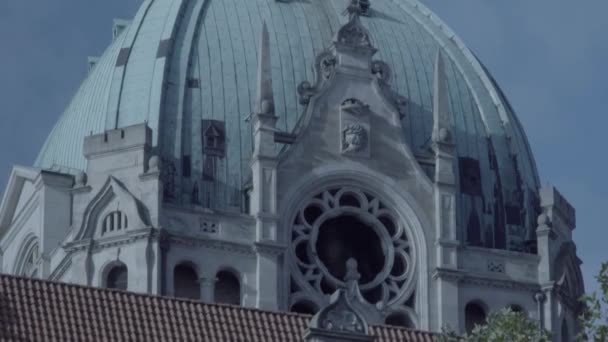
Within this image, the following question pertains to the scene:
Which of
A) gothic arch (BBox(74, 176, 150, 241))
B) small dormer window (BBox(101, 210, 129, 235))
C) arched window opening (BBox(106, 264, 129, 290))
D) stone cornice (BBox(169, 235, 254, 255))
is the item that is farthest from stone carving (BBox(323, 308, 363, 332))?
small dormer window (BBox(101, 210, 129, 235))

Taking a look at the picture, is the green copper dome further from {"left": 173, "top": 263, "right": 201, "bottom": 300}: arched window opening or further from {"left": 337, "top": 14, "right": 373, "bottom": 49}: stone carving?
{"left": 173, "top": 263, "right": 201, "bottom": 300}: arched window opening

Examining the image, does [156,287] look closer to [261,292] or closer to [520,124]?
[261,292]

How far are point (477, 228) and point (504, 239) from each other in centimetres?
79

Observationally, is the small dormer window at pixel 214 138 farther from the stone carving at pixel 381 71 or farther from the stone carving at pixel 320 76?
the stone carving at pixel 381 71

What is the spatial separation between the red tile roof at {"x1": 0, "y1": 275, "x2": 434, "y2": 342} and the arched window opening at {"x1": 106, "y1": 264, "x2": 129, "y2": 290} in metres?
16.3

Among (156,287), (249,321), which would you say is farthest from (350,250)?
(249,321)

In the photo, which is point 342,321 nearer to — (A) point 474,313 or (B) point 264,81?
(B) point 264,81

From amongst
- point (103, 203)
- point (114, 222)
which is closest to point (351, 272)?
point (114, 222)

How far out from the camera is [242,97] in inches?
3184

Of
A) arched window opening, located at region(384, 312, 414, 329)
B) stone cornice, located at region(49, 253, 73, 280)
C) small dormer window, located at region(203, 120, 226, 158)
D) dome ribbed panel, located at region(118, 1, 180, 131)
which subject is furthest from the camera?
dome ribbed panel, located at region(118, 1, 180, 131)

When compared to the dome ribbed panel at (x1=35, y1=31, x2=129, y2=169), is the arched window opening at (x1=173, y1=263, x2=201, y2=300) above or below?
below

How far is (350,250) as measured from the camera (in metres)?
78.8

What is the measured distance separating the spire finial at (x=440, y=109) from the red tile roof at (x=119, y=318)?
66.1ft

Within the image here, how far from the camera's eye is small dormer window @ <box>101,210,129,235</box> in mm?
77375
